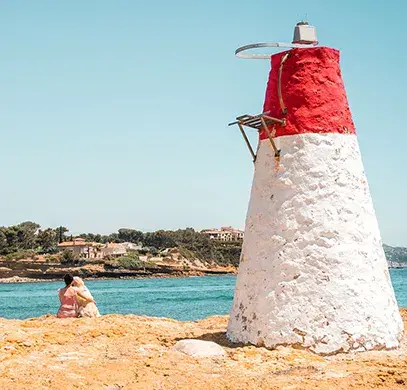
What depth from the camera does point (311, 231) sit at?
8.99 meters

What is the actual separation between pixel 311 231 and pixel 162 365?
8.28ft

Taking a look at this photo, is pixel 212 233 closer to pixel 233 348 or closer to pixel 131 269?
pixel 131 269

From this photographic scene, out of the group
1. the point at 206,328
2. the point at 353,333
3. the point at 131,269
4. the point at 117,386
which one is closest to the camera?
the point at 117,386

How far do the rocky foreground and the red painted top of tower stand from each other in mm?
2929

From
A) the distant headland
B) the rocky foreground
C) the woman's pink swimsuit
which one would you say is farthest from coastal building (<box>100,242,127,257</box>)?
the rocky foreground

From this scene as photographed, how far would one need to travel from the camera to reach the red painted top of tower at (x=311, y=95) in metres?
9.34

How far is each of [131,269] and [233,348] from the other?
87.5 meters

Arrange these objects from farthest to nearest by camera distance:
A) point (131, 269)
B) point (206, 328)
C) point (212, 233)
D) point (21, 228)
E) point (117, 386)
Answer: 1. point (212, 233)
2. point (21, 228)
3. point (131, 269)
4. point (206, 328)
5. point (117, 386)

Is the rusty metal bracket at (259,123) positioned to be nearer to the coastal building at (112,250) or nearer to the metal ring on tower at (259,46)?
the metal ring on tower at (259,46)

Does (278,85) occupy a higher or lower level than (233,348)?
higher

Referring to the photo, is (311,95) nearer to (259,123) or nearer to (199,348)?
(259,123)

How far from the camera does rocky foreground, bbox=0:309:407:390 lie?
735 centimetres

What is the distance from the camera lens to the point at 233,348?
359 inches

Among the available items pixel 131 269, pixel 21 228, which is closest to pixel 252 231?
pixel 131 269
